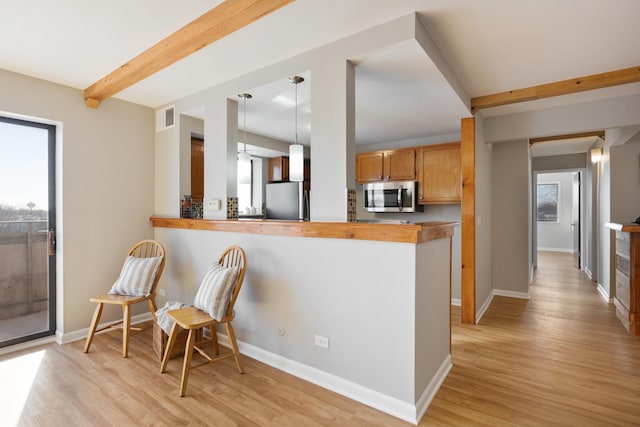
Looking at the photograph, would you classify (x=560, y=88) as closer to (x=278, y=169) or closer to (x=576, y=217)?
(x=278, y=169)

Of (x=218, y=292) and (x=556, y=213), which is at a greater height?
(x=556, y=213)

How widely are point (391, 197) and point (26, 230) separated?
431 cm

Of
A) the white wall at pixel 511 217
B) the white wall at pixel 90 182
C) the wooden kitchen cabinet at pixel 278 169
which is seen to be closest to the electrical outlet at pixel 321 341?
the white wall at pixel 90 182

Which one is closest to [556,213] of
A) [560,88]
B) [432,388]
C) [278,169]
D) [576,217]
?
[576,217]

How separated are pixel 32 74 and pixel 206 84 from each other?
1.52 m

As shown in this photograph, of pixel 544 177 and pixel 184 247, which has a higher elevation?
pixel 544 177

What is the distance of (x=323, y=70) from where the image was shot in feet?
7.84

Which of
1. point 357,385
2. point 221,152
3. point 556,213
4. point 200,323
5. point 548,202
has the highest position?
point 221,152

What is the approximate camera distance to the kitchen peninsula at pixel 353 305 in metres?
1.98

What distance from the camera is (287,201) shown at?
4.97 m

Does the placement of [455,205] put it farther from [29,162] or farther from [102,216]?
[29,162]

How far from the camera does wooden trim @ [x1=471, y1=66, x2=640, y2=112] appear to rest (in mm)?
2810

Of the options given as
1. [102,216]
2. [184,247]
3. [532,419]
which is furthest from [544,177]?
[102,216]

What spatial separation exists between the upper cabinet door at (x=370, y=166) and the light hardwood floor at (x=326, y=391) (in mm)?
2625
